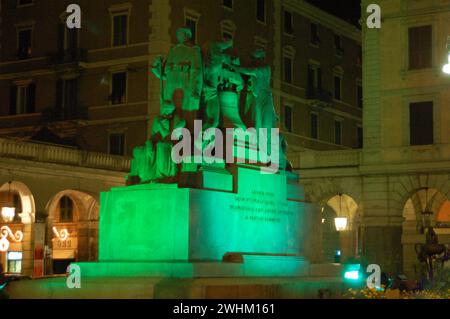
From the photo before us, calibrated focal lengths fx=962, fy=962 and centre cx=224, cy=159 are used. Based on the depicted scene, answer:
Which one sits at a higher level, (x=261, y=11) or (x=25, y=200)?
(x=261, y=11)

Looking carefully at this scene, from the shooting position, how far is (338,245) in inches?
2009

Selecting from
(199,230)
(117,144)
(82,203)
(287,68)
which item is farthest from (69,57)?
(199,230)

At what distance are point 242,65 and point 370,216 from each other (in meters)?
24.8

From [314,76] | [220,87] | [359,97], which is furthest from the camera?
[359,97]

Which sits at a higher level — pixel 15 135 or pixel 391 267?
pixel 15 135

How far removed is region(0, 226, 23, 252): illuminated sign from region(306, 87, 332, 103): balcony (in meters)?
24.6

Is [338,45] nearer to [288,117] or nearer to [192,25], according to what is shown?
[288,117]

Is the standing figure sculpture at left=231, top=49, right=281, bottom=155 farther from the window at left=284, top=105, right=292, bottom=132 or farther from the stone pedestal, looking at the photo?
the window at left=284, top=105, right=292, bottom=132

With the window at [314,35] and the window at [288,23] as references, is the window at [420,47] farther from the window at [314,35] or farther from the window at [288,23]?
the window at [314,35]

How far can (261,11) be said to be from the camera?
179 ft

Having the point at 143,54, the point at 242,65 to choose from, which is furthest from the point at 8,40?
the point at 242,65

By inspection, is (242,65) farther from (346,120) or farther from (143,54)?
(346,120)

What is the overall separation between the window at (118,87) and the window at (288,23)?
13.1 metres

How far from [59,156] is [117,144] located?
933 cm
